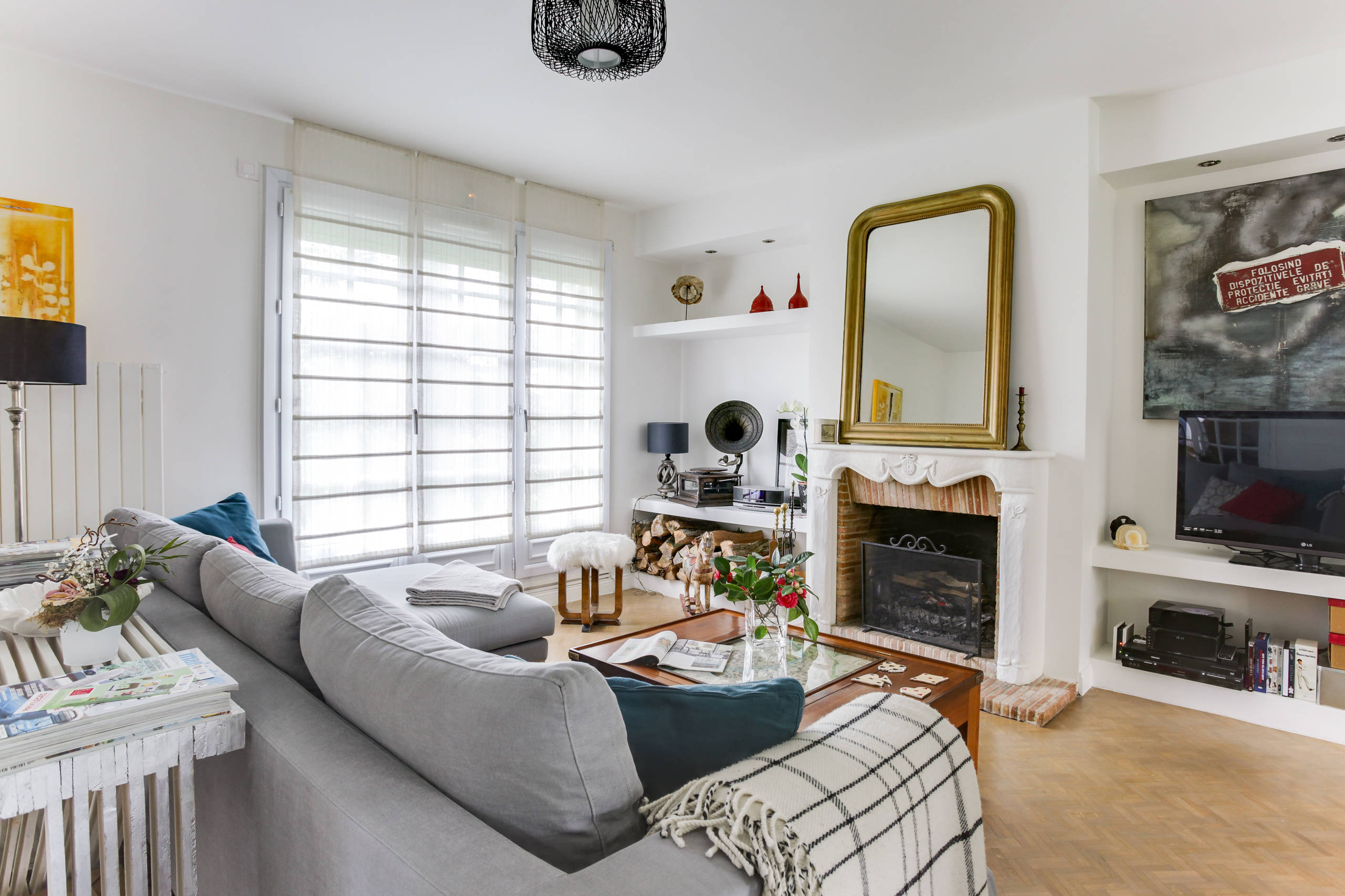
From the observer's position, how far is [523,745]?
0.93 m

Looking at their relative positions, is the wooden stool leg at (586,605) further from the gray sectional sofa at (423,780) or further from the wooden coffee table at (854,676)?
the gray sectional sofa at (423,780)

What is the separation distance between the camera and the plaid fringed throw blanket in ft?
2.97

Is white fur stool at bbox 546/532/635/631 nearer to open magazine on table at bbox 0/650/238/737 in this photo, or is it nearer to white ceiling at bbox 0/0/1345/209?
white ceiling at bbox 0/0/1345/209

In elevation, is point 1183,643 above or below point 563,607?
above

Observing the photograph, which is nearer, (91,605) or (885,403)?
(91,605)

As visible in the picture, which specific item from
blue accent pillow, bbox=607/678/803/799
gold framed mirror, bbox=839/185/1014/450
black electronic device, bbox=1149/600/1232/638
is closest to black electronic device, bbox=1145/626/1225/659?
black electronic device, bbox=1149/600/1232/638

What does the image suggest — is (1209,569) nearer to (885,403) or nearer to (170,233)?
(885,403)

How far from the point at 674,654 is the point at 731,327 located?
2.91 m

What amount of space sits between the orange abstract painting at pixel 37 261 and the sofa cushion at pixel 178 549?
1087 millimetres

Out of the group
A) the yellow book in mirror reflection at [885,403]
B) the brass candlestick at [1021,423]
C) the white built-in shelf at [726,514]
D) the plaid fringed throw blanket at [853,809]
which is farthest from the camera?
the white built-in shelf at [726,514]

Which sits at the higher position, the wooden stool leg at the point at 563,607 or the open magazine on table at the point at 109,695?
the open magazine on table at the point at 109,695

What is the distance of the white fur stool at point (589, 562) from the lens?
13.9 feet

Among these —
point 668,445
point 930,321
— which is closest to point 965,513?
point 930,321

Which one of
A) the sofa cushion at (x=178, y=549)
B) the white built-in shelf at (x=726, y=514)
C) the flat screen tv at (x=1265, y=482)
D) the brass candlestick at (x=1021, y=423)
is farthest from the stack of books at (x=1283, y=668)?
the sofa cushion at (x=178, y=549)
